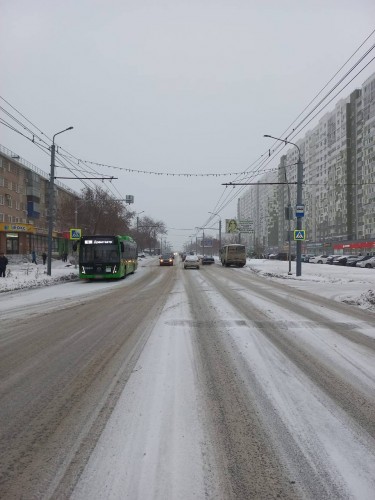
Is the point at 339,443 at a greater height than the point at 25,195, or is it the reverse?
the point at 25,195

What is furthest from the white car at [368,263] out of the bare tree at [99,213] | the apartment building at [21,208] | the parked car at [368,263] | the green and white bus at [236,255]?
the apartment building at [21,208]

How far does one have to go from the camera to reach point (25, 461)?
10.6 feet

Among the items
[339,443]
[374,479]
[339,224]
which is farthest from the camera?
[339,224]

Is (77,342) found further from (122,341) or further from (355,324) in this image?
(355,324)

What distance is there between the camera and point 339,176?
10331 cm

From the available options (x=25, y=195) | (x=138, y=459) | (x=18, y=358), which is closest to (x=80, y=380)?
(x=18, y=358)

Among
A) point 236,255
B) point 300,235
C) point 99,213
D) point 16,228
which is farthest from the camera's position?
point 16,228

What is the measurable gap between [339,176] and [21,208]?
74.6 meters

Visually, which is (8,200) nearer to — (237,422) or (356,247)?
(237,422)

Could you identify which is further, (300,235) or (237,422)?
(300,235)

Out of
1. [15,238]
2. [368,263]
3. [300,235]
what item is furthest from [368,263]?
[15,238]

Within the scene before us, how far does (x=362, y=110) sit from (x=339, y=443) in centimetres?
9913

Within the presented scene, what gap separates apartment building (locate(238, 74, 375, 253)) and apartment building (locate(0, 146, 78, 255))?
43.6 meters

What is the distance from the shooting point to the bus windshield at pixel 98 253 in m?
25.7
